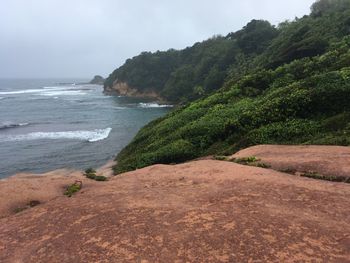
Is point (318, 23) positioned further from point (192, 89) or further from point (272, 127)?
point (192, 89)

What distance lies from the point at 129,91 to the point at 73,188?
90163 mm

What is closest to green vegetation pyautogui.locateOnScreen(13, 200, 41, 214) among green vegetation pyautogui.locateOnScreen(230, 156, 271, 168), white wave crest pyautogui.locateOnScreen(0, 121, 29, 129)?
green vegetation pyautogui.locateOnScreen(230, 156, 271, 168)

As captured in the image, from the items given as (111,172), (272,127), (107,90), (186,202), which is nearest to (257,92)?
(272,127)

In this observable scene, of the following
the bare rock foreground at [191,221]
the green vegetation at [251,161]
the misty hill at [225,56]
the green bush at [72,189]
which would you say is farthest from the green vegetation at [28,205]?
the misty hill at [225,56]

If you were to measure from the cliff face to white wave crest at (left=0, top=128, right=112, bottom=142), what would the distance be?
42.5m

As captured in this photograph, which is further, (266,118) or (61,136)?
(61,136)

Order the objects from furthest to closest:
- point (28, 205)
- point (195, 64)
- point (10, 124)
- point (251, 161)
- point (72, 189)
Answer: point (195, 64) < point (10, 124) < point (251, 161) < point (72, 189) < point (28, 205)

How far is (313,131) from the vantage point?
1683 cm

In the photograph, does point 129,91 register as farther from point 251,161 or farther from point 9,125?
point 251,161

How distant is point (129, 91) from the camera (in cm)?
10100

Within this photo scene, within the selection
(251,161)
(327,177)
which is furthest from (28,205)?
(327,177)

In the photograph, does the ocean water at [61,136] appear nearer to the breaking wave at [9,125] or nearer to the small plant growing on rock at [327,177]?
the breaking wave at [9,125]

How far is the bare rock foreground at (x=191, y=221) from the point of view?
6.94m

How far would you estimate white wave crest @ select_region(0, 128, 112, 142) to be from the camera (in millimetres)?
37031
